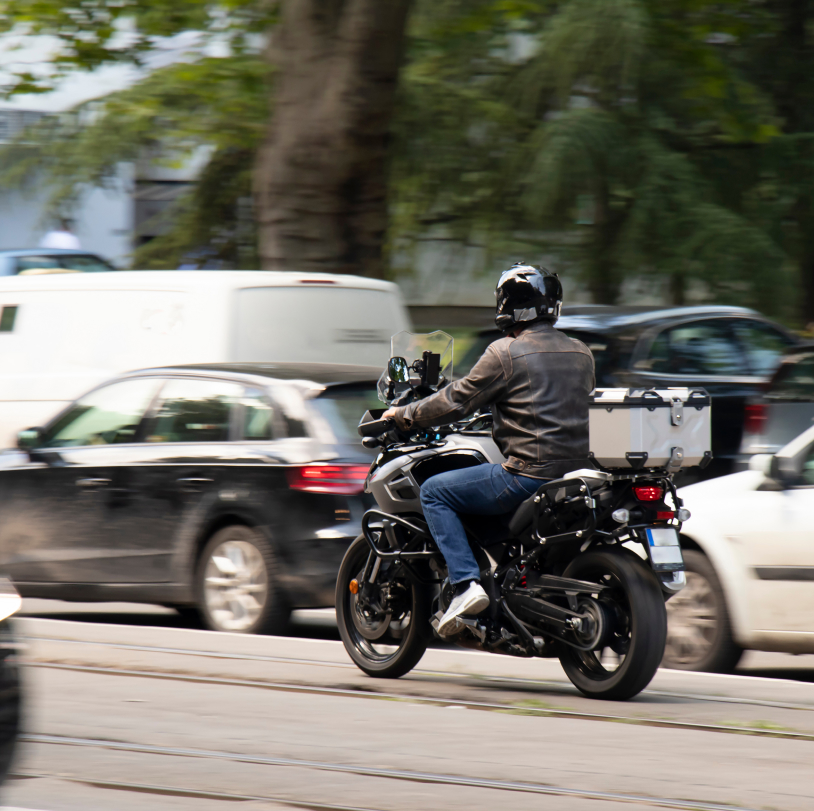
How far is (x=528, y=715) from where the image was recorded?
615cm

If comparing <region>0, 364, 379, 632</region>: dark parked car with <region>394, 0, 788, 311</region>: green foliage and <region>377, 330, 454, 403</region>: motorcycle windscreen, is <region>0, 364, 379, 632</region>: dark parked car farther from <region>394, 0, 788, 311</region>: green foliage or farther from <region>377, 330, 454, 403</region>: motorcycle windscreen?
<region>394, 0, 788, 311</region>: green foliage

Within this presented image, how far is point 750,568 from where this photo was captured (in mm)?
7426

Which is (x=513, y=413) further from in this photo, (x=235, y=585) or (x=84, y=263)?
(x=84, y=263)

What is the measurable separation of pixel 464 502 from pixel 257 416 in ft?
7.89

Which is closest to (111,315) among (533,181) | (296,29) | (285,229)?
(285,229)

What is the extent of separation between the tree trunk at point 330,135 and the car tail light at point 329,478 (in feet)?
16.9

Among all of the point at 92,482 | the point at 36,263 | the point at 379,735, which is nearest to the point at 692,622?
the point at 379,735

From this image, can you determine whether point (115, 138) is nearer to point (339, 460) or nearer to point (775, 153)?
point (775, 153)

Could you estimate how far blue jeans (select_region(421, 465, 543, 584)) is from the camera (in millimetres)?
6496

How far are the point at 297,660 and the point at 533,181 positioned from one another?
961 centimetres

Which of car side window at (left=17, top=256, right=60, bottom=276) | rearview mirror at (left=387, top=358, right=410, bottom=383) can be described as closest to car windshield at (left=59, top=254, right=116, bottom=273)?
car side window at (left=17, top=256, right=60, bottom=276)

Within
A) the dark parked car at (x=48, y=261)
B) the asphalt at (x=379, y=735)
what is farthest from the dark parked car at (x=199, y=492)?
the dark parked car at (x=48, y=261)

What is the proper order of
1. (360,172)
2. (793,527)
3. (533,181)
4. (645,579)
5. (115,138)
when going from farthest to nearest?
(115,138) < (533,181) < (360,172) < (793,527) < (645,579)

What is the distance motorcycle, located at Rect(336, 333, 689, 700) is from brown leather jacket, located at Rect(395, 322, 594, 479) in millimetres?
156
